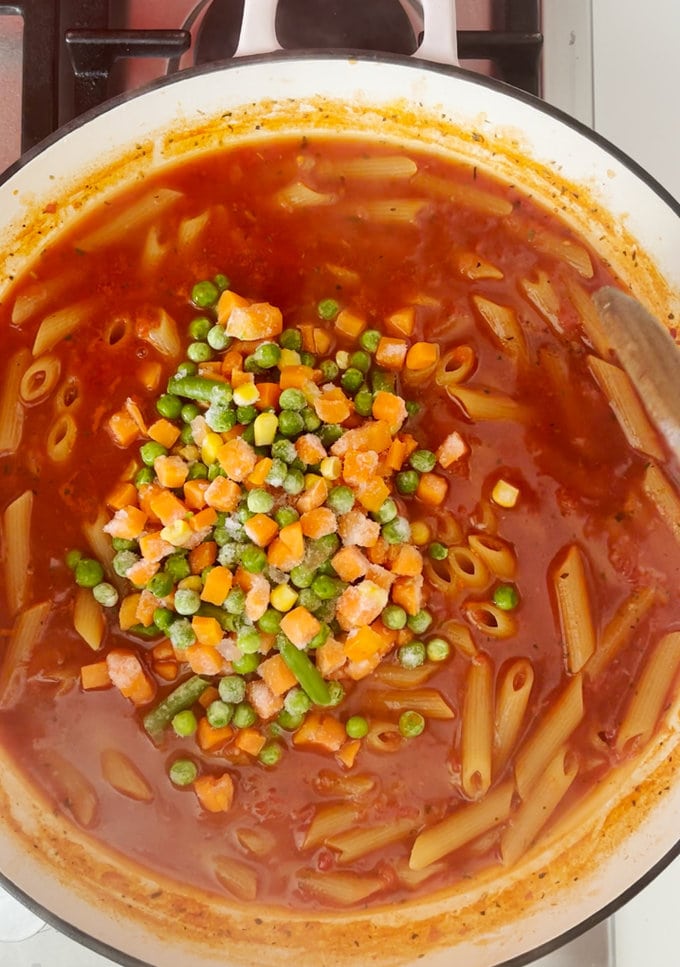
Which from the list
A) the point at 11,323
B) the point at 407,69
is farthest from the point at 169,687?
the point at 407,69

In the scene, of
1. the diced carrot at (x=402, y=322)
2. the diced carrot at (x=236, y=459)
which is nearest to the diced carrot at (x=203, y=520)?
the diced carrot at (x=236, y=459)

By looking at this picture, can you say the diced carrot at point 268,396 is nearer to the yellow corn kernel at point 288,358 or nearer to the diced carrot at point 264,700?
the yellow corn kernel at point 288,358

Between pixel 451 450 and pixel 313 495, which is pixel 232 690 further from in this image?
pixel 451 450

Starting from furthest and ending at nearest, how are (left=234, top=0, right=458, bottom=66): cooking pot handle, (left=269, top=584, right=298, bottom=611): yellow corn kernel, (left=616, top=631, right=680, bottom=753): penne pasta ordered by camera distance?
(left=616, top=631, right=680, bottom=753): penne pasta, (left=269, top=584, right=298, bottom=611): yellow corn kernel, (left=234, top=0, right=458, bottom=66): cooking pot handle

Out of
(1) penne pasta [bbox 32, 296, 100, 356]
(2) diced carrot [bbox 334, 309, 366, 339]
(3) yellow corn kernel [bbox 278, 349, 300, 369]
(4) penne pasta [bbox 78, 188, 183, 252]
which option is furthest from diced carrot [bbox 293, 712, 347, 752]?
(4) penne pasta [bbox 78, 188, 183, 252]

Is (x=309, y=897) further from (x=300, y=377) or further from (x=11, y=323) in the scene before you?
(x=11, y=323)

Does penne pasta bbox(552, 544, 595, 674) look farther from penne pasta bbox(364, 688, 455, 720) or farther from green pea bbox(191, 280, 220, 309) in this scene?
green pea bbox(191, 280, 220, 309)

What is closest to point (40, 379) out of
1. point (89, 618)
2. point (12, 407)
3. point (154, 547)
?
point (12, 407)
